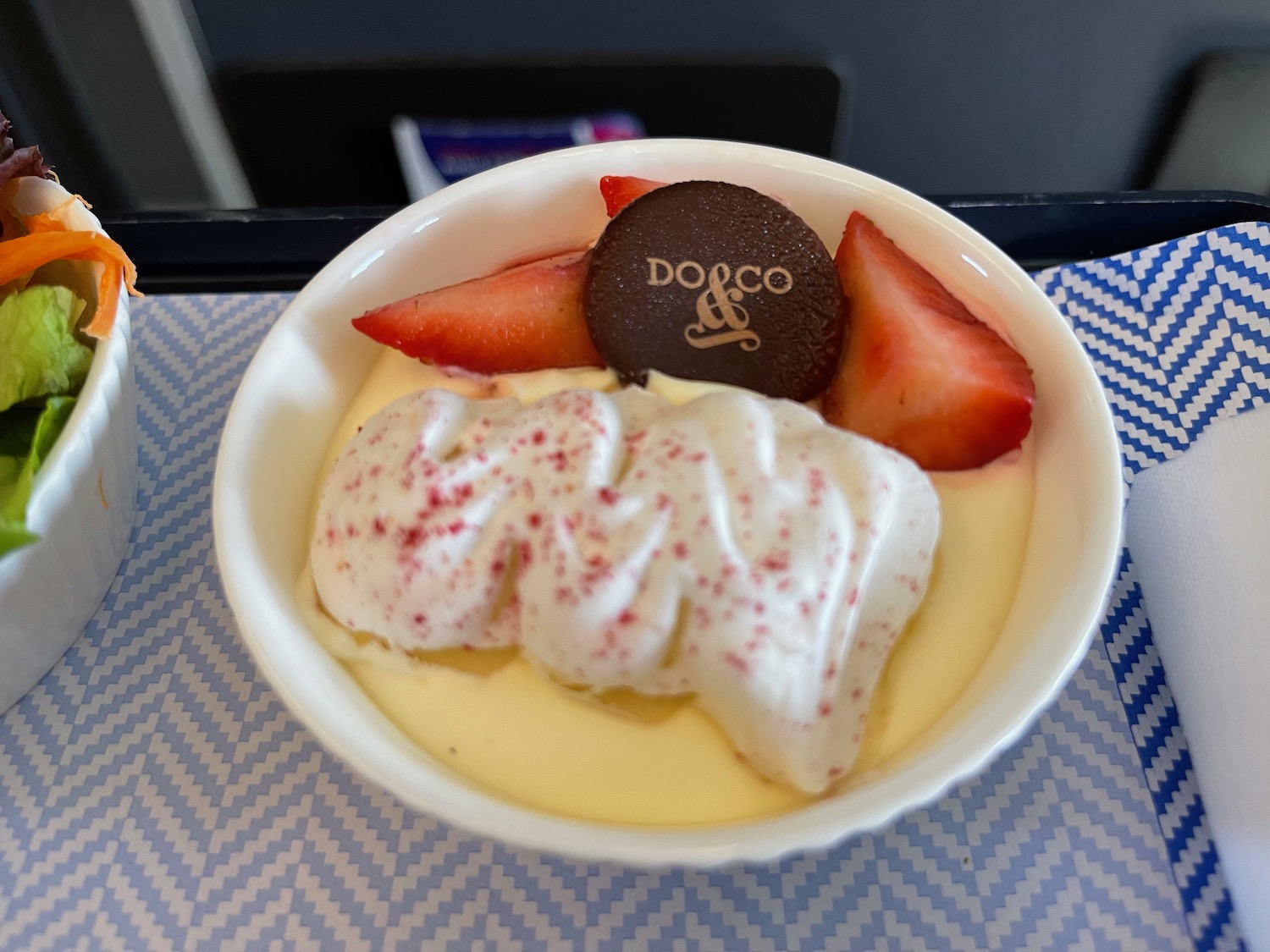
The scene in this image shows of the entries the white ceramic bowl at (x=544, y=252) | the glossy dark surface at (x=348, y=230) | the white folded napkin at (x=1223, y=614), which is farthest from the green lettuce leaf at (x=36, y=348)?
the white folded napkin at (x=1223, y=614)

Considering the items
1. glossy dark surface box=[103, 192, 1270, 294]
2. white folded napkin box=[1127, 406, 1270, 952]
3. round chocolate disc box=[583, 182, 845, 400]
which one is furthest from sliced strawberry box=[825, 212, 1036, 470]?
glossy dark surface box=[103, 192, 1270, 294]

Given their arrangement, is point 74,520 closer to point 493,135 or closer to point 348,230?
point 348,230

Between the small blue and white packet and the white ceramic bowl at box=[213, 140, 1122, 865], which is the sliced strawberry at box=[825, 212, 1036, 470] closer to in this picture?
the white ceramic bowl at box=[213, 140, 1122, 865]

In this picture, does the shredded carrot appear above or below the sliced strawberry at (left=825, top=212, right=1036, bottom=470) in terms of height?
above

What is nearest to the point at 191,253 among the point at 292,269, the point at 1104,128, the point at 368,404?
the point at 292,269

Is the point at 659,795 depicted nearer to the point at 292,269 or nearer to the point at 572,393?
the point at 572,393
